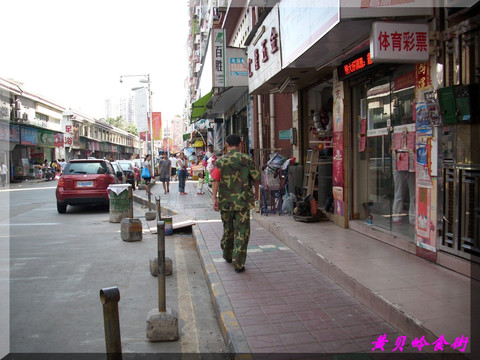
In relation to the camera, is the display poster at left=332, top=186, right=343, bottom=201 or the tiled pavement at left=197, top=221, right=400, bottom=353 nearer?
the tiled pavement at left=197, top=221, right=400, bottom=353

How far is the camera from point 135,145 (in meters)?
112

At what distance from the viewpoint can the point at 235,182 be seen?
532cm

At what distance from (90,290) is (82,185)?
775 cm

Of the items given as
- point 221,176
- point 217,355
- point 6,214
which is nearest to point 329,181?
point 221,176

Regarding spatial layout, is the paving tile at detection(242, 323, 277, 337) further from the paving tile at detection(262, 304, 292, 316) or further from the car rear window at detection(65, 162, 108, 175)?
the car rear window at detection(65, 162, 108, 175)

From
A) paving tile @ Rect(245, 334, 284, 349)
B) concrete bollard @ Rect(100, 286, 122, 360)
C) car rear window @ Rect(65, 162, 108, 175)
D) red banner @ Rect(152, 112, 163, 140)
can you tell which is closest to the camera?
concrete bollard @ Rect(100, 286, 122, 360)

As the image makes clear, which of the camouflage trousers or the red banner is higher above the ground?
the red banner

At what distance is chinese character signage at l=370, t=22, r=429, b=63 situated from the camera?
4.70m

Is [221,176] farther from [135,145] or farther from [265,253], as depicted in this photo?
[135,145]

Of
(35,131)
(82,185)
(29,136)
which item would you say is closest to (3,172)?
(29,136)

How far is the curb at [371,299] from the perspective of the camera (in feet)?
10.7

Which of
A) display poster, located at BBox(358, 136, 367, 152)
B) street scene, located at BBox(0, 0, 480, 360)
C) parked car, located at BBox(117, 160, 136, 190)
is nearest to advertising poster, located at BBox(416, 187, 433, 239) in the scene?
street scene, located at BBox(0, 0, 480, 360)

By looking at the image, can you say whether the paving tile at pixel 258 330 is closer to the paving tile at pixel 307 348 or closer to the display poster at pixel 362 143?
the paving tile at pixel 307 348

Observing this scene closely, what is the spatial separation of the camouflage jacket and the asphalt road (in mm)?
1200
